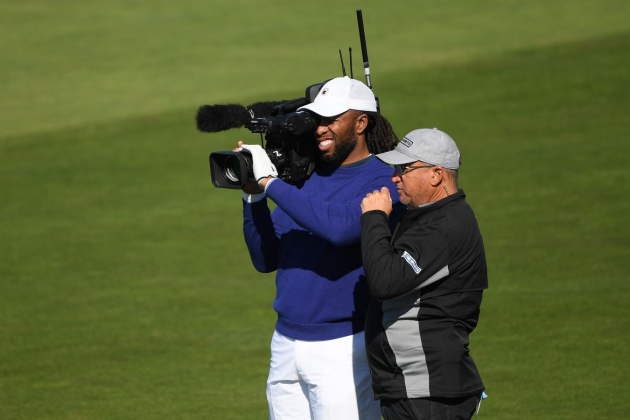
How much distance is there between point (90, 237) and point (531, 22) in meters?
11.9

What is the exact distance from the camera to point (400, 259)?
3.70 metres

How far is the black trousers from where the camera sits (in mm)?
3822

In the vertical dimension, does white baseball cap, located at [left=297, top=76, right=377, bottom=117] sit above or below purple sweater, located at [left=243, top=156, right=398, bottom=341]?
above

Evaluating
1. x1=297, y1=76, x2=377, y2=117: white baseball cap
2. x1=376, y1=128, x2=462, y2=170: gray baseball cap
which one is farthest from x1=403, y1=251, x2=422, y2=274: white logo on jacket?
x1=297, y1=76, x2=377, y2=117: white baseball cap

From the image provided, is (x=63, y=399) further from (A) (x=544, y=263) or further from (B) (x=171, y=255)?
(A) (x=544, y=263)

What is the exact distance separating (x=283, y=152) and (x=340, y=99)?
0.35 meters

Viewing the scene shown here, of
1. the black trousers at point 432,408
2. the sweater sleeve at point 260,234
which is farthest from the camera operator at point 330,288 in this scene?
the black trousers at point 432,408

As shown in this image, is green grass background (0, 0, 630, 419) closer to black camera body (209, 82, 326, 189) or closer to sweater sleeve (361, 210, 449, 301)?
black camera body (209, 82, 326, 189)

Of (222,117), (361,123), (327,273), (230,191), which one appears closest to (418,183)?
(361,123)

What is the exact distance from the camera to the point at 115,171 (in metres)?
13.3

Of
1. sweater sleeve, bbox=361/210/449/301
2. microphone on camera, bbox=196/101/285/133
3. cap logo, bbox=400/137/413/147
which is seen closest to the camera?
sweater sleeve, bbox=361/210/449/301

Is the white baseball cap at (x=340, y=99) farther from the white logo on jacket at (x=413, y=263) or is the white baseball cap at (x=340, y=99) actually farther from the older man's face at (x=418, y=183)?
the white logo on jacket at (x=413, y=263)

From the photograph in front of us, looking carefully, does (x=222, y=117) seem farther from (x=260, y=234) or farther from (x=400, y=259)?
(x=400, y=259)

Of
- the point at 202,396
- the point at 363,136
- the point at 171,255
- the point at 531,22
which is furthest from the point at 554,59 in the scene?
the point at 363,136
